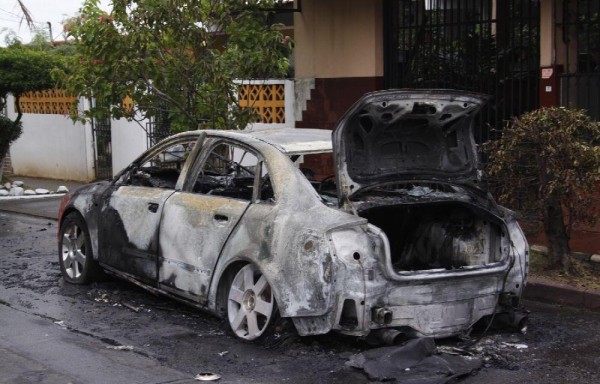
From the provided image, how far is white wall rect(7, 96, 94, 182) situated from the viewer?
18578 mm

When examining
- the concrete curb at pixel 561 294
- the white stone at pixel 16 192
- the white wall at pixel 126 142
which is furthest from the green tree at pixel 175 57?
the white stone at pixel 16 192

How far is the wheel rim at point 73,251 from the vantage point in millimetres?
8352

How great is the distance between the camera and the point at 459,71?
12172 mm

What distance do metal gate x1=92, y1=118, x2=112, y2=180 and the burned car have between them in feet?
36.3

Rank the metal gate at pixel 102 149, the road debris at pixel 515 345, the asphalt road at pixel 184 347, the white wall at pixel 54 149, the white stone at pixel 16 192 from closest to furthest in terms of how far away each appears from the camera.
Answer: the asphalt road at pixel 184 347 → the road debris at pixel 515 345 → the white stone at pixel 16 192 → the metal gate at pixel 102 149 → the white wall at pixel 54 149

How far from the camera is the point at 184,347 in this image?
20.6 ft

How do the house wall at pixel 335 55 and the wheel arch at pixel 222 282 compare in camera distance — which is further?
the house wall at pixel 335 55

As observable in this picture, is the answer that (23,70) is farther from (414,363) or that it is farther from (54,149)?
(414,363)

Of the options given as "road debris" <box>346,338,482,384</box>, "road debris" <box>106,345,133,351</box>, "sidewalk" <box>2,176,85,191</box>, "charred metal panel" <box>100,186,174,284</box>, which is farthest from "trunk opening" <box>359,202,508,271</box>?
"sidewalk" <box>2,176,85,191</box>

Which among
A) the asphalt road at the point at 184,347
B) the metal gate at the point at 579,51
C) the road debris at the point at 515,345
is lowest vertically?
the road debris at the point at 515,345

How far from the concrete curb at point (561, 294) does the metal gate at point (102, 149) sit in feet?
39.7

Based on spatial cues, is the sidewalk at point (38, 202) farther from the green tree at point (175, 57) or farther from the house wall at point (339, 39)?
the house wall at point (339, 39)

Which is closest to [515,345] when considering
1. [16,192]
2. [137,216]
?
[137,216]

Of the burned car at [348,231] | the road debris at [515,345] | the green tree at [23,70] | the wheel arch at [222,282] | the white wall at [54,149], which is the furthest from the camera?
the white wall at [54,149]
